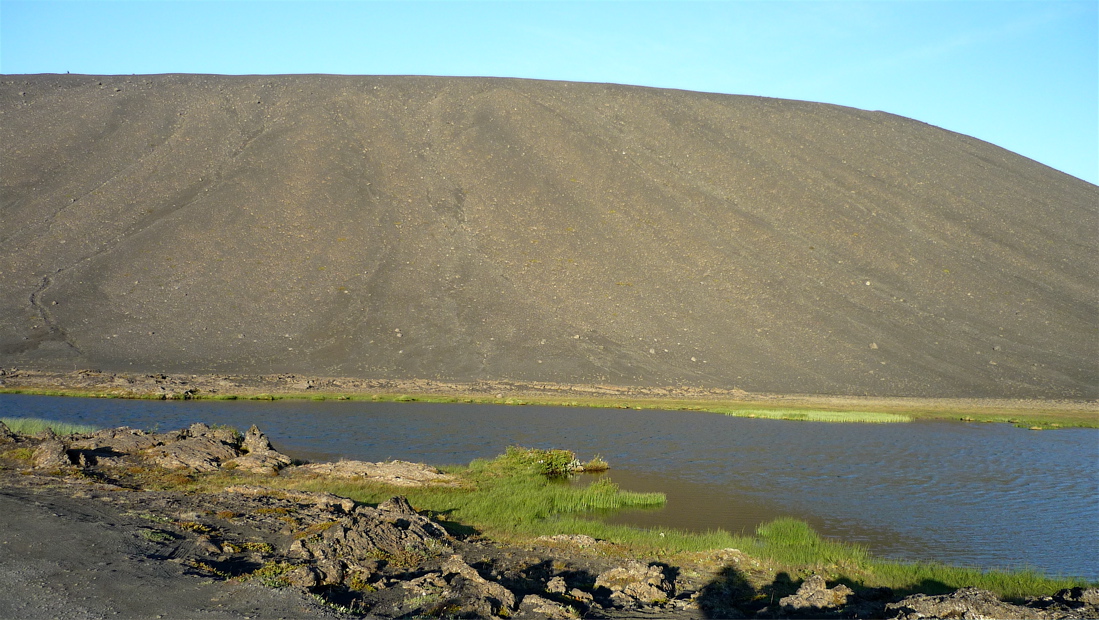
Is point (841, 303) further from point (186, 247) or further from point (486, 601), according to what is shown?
point (486, 601)

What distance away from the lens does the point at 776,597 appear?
444 inches

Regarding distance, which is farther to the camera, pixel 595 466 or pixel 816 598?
pixel 595 466

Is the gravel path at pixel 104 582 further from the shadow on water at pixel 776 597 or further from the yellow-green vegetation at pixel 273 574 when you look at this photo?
the shadow on water at pixel 776 597

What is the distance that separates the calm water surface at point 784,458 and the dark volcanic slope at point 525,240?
46.3 feet

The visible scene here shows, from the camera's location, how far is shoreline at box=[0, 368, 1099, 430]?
3950cm

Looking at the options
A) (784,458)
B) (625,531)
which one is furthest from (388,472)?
(784,458)

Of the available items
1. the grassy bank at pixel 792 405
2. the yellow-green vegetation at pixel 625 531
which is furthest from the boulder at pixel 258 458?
the grassy bank at pixel 792 405

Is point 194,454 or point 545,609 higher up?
point 545,609

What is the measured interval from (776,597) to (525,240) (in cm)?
5414

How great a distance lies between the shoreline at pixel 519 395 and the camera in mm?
39500

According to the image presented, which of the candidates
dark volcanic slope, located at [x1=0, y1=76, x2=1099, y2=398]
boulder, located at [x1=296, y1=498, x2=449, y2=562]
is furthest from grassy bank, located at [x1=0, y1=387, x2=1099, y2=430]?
boulder, located at [x1=296, y1=498, x2=449, y2=562]

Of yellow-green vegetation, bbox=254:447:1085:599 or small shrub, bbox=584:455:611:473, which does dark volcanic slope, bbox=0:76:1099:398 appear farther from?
yellow-green vegetation, bbox=254:447:1085:599

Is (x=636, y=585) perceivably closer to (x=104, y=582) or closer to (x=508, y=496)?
(x=104, y=582)

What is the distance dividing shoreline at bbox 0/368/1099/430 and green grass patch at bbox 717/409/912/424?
1070mm
